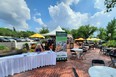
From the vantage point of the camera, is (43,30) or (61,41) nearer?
(61,41)

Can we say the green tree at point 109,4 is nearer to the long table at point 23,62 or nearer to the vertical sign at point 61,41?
the vertical sign at point 61,41

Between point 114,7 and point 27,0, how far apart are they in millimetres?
9261

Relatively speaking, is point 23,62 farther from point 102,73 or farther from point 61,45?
point 102,73

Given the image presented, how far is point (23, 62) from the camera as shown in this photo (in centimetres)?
728

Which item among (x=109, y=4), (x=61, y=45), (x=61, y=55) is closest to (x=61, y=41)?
(x=61, y=45)

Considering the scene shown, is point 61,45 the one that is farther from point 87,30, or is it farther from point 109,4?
Answer: point 87,30

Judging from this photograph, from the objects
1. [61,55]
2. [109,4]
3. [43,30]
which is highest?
[43,30]

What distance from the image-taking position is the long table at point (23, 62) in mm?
6352

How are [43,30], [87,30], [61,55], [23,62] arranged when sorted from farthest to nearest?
[43,30], [87,30], [61,55], [23,62]

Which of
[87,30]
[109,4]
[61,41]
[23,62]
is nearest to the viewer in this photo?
[23,62]

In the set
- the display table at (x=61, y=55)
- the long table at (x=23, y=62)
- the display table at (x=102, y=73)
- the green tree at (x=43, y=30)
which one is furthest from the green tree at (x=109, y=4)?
the green tree at (x=43, y=30)

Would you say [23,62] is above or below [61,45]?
below

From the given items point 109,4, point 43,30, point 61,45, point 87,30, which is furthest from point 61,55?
point 43,30

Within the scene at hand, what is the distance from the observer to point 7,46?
20.0 metres
